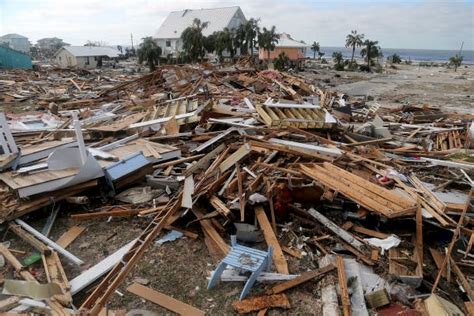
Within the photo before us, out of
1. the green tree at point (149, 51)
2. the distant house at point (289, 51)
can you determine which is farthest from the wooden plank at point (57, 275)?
the distant house at point (289, 51)

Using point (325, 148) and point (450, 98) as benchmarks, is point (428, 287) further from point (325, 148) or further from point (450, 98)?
point (450, 98)

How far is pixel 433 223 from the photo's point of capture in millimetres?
4906

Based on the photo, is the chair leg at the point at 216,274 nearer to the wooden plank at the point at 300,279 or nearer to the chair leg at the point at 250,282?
the chair leg at the point at 250,282

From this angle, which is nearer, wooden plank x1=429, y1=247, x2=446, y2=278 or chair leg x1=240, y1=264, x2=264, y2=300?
chair leg x1=240, y1=264, x2=264, y2=300

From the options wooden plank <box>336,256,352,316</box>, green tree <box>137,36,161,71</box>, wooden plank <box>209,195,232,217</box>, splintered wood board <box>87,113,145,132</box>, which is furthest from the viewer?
green tree <box>137,36,161,71</box>

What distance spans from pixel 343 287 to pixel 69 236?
168 inches

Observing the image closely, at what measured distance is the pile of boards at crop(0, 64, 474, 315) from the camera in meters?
4.04

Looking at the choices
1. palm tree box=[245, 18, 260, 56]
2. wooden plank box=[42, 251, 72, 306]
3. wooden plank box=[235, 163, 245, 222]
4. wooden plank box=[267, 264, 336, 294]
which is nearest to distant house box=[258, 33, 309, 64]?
palm tree box=[245, 18, 260, 56]

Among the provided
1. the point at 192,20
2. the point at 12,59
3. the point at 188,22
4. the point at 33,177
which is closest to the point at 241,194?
the point at 33,177

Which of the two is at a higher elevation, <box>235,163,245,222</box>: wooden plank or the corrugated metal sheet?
the corrugated metal sheet

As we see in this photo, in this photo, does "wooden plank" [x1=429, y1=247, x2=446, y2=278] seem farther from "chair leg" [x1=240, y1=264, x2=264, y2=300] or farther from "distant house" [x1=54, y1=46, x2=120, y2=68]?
"distant house" [x1=54, y1=46, x2=120, y2=68]

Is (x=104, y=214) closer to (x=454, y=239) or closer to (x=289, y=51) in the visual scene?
(x=454, y=239)

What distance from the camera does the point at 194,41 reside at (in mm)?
33781

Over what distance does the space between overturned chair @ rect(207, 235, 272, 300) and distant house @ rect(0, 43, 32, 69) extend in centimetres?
3780
